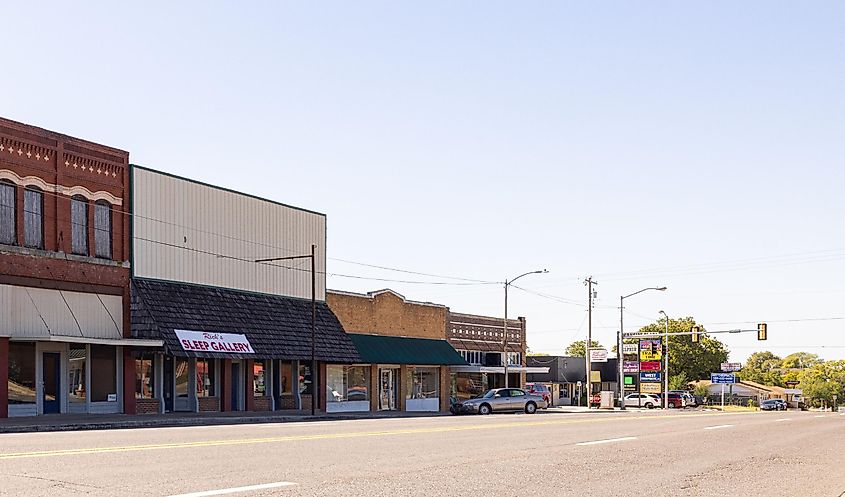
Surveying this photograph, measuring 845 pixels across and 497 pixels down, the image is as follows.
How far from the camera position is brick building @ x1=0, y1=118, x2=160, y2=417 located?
32.2 metres

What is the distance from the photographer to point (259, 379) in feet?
141

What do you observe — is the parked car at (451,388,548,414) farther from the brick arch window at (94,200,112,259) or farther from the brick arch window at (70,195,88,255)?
the brick arch window at (70,195,88,255)

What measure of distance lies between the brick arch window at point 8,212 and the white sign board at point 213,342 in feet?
22.5

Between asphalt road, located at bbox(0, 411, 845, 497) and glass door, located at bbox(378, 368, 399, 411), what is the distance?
30.0 m

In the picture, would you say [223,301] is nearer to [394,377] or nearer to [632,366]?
[394,377]

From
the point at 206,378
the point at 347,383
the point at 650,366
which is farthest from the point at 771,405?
the point at 206,378

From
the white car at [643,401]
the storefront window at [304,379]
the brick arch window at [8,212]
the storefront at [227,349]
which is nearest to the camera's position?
the brick arch window at [8,212]

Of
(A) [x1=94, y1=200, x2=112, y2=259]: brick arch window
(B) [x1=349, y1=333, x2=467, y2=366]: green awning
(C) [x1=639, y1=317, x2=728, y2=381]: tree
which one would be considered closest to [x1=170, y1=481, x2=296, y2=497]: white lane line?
(A) [x1=94, y1=200, x2=112, y2=259]: brick arch window

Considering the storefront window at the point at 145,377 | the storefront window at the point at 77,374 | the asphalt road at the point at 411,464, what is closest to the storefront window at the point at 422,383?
the storefront window at the point at 145,377

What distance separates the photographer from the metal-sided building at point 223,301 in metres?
37.2

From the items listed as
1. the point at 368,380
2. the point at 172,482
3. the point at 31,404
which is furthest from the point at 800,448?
the point at 368,380

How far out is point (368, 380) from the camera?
5097 centimetres

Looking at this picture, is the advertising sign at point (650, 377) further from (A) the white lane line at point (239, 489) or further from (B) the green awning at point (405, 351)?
(A) the white lane line at point (239, 489)

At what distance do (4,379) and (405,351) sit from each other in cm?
2402
